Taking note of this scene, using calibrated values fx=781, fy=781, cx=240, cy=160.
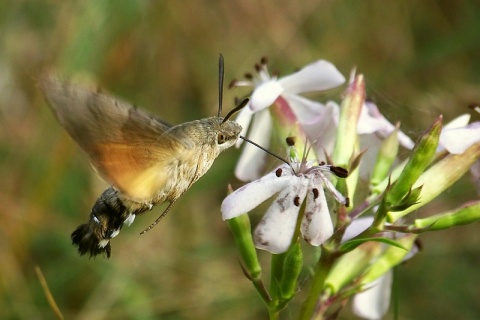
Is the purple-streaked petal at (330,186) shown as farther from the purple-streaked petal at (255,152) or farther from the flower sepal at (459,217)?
the purple-streaked petal at (255,152)

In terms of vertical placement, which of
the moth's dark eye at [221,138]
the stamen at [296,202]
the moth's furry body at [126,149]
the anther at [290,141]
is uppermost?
the moth's furry body at [126,149]

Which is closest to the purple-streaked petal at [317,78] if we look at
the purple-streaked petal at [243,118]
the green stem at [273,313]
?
the purple-streaked petal at [243,118]

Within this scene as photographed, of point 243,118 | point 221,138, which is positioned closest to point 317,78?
point 243,118

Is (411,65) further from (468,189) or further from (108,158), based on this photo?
(108,158)

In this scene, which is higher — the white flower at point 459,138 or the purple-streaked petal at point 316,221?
the purple-streaked petal at point 316,221

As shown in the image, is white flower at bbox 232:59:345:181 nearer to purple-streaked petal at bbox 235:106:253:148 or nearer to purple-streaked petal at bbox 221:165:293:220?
purple-streaked petal at bbox 235:106:253:148

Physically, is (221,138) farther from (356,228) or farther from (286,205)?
(356,228)
